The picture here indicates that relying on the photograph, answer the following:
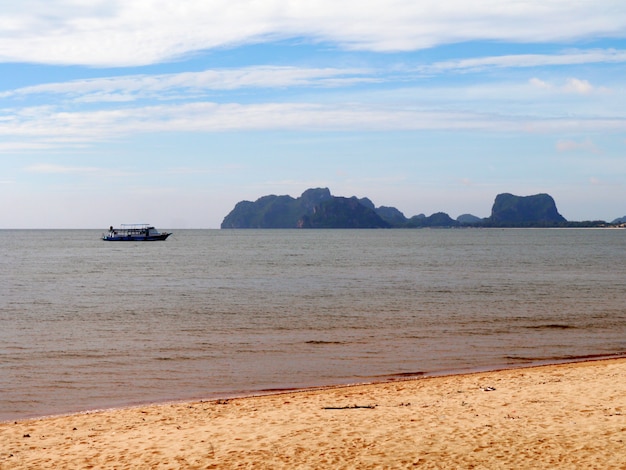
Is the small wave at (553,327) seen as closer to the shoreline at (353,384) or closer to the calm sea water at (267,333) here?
the calm sea water at (267,333)

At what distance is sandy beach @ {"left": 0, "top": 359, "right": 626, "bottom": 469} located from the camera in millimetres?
11492

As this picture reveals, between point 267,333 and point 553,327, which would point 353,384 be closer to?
point 267,333

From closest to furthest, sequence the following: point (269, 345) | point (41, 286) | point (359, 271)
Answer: point (269, 345)
point (41, 286)
point (359, 271)

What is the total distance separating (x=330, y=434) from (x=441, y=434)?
211 cm

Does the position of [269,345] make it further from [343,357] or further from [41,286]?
[41,286]

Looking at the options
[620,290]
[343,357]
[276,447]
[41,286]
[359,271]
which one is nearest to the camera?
[276,447]

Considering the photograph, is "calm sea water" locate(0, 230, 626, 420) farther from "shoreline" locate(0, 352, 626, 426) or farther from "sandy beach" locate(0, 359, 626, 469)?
"sandy beach" locate(0, 359, 626, 469)

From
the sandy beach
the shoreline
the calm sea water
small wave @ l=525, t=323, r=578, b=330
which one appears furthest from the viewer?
small wave @ l=525, t=323, r=578, b=330

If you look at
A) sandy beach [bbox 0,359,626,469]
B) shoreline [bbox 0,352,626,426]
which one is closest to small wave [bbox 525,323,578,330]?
shoreline [bbox 0,352,626,426]

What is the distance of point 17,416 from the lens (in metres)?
16.5

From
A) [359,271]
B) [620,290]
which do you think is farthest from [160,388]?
[359,271]

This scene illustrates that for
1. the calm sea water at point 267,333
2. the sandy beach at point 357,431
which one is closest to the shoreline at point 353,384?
the calm sea water at point 267,333

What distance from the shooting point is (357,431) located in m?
13.2

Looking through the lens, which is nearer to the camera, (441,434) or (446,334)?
(441,434)
